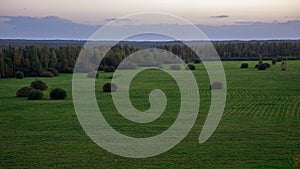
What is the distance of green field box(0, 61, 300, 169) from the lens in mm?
17345

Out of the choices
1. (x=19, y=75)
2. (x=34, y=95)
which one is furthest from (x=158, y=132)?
(x=19, y=75)

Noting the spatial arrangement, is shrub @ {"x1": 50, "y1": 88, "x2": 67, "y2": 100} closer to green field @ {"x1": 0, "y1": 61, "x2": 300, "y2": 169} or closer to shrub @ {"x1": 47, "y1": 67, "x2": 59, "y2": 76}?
green field @ {"x1": 0, "y1": 61, "x2": 300, "y2": 169}

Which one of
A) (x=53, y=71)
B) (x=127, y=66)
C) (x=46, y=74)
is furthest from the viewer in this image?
(x=127, y=66)

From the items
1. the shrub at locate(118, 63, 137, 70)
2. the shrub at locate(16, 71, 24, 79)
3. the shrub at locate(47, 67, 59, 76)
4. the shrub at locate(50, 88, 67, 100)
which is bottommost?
the shrub at locate(118, 63, 137, 70)

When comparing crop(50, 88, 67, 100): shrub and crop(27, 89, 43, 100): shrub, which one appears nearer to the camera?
crop(50, 88, 67, 100): shrub

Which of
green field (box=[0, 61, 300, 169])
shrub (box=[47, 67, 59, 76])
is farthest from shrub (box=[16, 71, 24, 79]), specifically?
green field (box=[0, 61, 300, 169])

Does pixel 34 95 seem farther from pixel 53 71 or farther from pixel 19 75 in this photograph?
pixel 53 71

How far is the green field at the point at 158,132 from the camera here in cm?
1735

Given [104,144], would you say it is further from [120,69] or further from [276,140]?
[120,69]

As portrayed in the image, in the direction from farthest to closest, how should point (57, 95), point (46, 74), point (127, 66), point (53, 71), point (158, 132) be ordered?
point (127, 66), point (53, 71), point (46, 74), point (57, 95), point (158, 132)

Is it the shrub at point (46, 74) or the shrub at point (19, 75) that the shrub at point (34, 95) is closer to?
the shrub at point (19, 75)

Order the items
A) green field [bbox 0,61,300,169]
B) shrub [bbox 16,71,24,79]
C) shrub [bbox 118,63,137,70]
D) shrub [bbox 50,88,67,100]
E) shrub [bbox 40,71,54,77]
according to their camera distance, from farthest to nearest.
→ 1. shrub [bbox 118,63,137,70]
2. shrub [bbox 40,71,54,77]
3. shrub [bbox 16,71,24,79]
4. shrub [bbox 50,88,67,100]
5. green field [bbox 0,61,300,169]

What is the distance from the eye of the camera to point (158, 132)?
77.1 feet

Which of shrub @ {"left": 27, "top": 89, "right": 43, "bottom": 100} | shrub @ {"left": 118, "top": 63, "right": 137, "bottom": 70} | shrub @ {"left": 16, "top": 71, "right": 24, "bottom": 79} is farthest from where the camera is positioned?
shrub @ {"left": 118, "top": 63, "right": 137, "bottom": 70}
